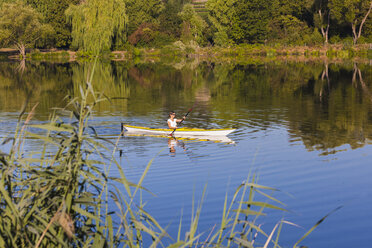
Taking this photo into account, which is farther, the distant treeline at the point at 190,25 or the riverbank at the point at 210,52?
the riverbank at the point at 210,52

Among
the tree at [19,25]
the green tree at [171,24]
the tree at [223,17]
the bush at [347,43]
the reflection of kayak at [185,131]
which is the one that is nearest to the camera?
the reflection of kayak at [185,131]

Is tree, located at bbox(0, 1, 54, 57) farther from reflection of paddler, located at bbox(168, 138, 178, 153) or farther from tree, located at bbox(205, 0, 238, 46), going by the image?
reflection of paddler, located at bbox(168, 138, 178, 153)

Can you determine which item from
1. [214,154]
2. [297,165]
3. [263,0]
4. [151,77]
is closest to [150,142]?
[214,154]

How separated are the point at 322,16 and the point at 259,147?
59.2 metres

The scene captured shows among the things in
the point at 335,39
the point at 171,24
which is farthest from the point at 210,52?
the point at 335,39

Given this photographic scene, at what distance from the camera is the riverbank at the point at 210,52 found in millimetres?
70562

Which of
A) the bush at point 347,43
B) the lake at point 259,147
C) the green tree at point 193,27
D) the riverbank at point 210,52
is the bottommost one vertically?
the lake at point 259,147

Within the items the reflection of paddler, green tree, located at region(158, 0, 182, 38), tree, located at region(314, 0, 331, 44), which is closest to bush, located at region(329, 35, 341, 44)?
tree, located at region(314, 0, 331, 44)

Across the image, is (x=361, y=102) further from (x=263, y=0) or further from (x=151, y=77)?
(x=263, y=0)

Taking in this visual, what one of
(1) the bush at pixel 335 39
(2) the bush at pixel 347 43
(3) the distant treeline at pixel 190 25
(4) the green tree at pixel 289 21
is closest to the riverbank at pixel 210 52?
(2) the bush at pixel 347 43

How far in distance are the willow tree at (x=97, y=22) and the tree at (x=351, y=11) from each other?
26.4 metres

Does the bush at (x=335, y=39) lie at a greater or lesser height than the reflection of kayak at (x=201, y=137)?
greater

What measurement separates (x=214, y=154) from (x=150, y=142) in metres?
2.73

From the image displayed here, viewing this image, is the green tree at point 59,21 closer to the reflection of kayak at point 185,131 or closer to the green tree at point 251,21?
the green tree at point 251,21
